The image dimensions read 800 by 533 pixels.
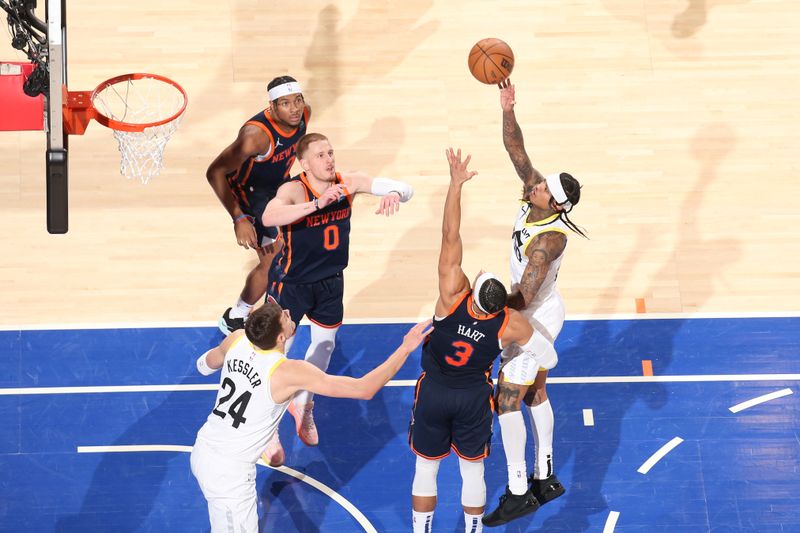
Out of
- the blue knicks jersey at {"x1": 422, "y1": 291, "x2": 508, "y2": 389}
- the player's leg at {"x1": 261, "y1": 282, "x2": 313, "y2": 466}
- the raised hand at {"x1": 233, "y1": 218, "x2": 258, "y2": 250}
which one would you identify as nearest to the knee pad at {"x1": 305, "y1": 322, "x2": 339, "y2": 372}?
the player's leg at {"x1": 261, "y1": 282, "x2": 313, "y2": 466}

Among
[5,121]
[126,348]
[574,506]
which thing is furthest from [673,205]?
[5,121]

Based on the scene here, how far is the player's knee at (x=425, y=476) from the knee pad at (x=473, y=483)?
0.23 m

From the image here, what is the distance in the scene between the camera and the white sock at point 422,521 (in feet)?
28.5

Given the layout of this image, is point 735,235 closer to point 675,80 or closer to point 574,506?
point 675,80

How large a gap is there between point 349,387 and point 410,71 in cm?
550

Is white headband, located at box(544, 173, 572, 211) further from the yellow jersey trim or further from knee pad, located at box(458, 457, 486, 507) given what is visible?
the yellow jersey trim

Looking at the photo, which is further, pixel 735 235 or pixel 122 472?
pixel 735 235

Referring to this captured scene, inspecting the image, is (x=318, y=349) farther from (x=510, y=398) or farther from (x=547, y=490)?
(x=547, y=490)

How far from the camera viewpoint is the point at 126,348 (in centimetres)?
1033

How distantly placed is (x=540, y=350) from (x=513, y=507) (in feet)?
4.62

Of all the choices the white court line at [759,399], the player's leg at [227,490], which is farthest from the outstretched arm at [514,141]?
the player's leg at [227,490]

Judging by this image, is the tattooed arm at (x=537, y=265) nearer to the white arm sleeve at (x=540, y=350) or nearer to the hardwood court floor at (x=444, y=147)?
the white arm sleeve at (x=540, y=350)

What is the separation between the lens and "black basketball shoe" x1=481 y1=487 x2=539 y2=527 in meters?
8.99

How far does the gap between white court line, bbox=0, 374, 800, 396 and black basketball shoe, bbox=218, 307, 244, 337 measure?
0.55 m
